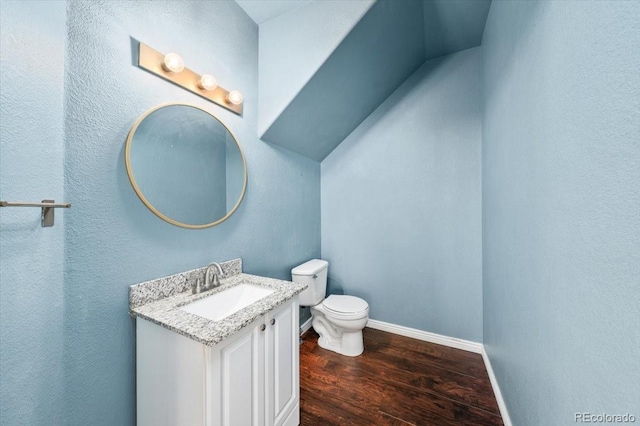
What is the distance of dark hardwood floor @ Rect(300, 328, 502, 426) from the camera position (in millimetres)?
1370

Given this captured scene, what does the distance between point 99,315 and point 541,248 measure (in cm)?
180

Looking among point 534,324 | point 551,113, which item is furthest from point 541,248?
point 551,113

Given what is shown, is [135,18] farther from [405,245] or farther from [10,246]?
[405,245]

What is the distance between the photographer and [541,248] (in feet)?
2.85

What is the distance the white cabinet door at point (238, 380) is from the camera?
85 cm

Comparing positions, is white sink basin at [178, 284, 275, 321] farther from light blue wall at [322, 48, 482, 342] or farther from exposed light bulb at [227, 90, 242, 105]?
light blue wall at [322, 48, 482, 342]

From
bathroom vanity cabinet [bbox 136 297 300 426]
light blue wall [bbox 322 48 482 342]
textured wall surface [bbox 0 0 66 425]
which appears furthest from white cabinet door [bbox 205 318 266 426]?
light blue wall [bbox 322 48 482 342]

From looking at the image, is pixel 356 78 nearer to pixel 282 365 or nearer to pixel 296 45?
pixel 296 45

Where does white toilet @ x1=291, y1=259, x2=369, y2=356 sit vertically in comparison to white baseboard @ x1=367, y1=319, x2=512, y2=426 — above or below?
above

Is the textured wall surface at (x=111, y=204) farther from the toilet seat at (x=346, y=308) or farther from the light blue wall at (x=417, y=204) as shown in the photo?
the light blue wall at (x=417, y=204)

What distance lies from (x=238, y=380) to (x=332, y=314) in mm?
1071

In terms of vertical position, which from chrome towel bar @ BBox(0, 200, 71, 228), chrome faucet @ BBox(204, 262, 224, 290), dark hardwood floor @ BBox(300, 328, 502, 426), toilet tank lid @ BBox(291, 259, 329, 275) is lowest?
dark hardwood floor @ BBox(300, 328, 502, 426)

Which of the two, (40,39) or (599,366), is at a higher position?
(40,39)

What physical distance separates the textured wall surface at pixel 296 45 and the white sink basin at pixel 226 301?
1.17 metres
